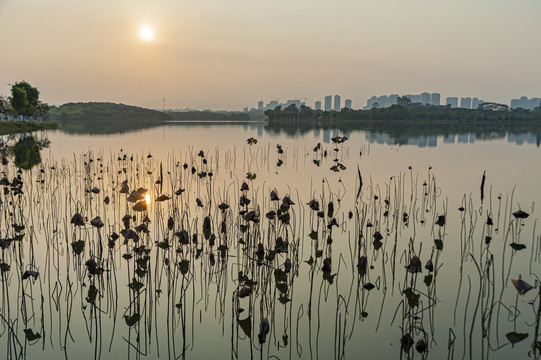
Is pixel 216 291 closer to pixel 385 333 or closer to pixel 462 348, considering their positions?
pixel 385 333

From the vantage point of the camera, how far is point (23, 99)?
3039 inches

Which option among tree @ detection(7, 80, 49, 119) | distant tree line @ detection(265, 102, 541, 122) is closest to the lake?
tree @ detection(7, 80, 49, 119)

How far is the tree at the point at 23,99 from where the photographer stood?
252ft

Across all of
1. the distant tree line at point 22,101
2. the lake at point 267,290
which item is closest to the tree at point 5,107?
the distant tree line at point 22,101

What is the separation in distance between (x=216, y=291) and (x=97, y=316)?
221 cm

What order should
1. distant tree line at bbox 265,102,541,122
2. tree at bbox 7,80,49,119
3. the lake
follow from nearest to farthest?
1. the lake
2. tree at bbox 7,80,49,119
3. distant tree line at bbox 265,102,541,122

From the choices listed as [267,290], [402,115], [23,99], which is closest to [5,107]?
[23,99]

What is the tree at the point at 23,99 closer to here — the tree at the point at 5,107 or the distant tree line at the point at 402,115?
the tree at the point at 5,107

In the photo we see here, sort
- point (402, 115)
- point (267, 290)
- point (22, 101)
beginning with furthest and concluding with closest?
point (402, 115) < point (22, 101) < point (267, 290)

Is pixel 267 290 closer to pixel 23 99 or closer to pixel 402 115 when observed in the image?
pixel 23 99

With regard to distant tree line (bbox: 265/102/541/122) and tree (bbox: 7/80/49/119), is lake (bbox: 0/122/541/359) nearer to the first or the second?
tree (bbox: 7/80/49/119)

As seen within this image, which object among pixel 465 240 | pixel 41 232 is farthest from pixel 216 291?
pixel 465 240

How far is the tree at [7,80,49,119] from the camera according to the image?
252 feet

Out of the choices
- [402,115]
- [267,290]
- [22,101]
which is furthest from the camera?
[402,115]
